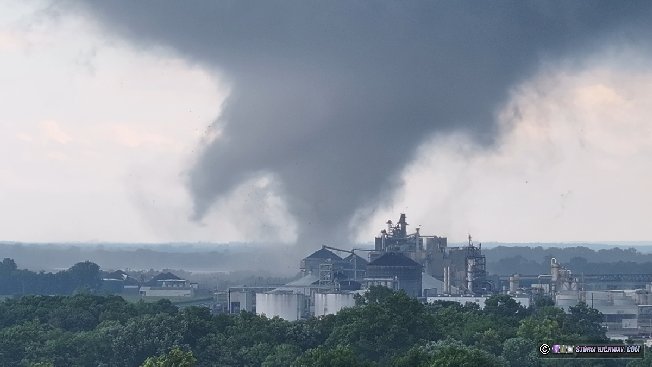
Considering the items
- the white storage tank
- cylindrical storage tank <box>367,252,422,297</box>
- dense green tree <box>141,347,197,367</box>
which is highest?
cylindrical storage tank <box>367,252,422,297</box>

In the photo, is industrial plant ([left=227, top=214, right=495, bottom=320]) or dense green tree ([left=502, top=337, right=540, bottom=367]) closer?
dense green tree ([left=502, top=337, right=540, bottom=367])

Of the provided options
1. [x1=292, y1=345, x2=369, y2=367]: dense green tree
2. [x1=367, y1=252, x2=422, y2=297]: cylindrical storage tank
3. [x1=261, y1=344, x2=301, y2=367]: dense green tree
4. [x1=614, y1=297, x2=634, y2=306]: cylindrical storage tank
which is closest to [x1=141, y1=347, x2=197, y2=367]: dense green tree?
[x1=292, y1=345, x2=369, y2=367]: dense green tree

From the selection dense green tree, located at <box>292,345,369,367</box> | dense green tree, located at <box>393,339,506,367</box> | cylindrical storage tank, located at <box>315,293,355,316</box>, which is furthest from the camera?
cylindrical storage tank, located at <box>315,293,355,316</box>

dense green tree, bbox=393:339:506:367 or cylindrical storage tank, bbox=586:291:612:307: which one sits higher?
cylindrical storage tank, bbox=586:291:612:307

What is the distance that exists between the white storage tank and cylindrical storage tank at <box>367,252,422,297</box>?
21.7 m

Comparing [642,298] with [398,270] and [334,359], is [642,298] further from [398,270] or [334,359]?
[334,359]

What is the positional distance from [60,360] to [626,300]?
9781 cm

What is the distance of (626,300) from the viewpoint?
550 feet

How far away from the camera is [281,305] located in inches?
6102

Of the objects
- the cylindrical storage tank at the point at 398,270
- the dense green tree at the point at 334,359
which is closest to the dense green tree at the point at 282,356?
the dense green tree at the point at 334,359

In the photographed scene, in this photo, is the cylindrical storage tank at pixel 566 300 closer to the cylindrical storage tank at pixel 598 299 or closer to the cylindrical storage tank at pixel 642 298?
the cylindrical storage tank at pixel 598 299

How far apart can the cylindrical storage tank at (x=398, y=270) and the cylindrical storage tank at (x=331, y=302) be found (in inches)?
750

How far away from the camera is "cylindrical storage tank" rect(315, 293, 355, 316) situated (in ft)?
499

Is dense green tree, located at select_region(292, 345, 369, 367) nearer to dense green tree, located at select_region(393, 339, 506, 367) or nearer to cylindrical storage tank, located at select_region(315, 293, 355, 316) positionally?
dense green tree, located at select_region(393, 339, 506, 367)
